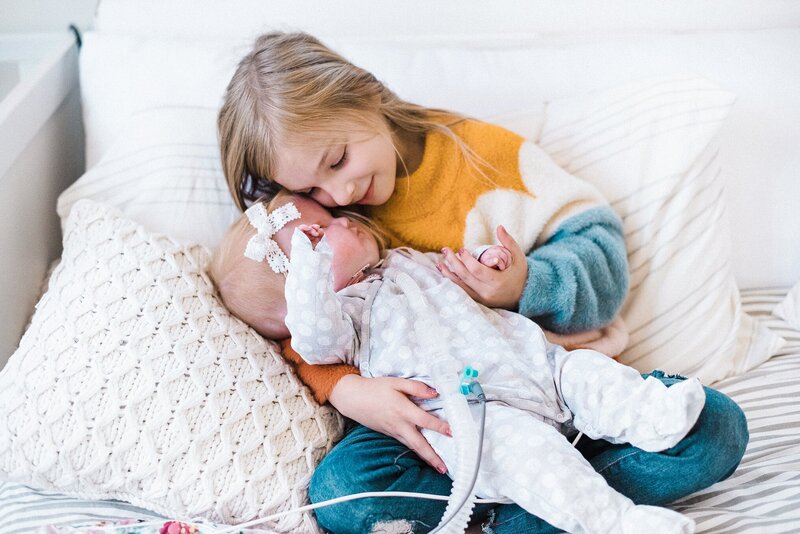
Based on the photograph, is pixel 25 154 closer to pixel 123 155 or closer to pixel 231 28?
pixel 123 155

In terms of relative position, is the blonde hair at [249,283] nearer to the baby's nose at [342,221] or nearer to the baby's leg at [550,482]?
the baby's nose at [342,221]

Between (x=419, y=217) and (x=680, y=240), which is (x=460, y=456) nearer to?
(x=419, y=217)

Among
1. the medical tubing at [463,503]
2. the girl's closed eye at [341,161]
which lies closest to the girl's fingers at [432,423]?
the medical tubing at [463,503]

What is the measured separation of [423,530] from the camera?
1022 millimetres

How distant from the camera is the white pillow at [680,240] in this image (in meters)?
1.36

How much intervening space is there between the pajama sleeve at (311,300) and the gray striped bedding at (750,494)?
14.1 inches

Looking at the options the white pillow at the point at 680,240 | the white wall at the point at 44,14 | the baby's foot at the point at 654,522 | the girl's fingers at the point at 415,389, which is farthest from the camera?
the white wall at the point at 44,14

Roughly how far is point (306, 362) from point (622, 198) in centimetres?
72

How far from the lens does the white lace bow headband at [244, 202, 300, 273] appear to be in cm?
116

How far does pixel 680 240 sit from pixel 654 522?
677 mm

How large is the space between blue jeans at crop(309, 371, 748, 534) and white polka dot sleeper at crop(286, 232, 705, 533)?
0.04 metres

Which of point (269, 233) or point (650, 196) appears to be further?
point (650, 196)

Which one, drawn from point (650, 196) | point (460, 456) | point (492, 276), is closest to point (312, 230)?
point (492, 276)

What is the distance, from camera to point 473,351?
3.64ft
